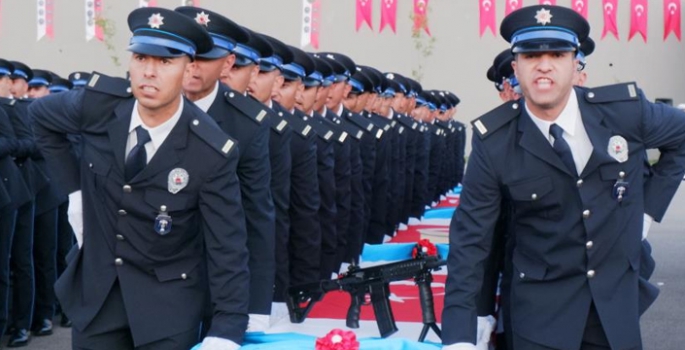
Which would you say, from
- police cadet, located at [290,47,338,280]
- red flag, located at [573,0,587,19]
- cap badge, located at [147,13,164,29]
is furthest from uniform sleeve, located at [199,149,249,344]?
red flag, located at [573,0,587,19]

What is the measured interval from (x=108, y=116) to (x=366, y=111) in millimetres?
6706

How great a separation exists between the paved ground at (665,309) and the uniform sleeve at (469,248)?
3.70 m

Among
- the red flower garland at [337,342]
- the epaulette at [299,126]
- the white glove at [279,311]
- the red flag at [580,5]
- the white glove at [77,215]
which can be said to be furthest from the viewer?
the red flag at [580,5]

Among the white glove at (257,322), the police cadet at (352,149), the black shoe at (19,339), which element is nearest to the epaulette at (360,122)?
the police cadet at (352,149)

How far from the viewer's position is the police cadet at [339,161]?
25.8ft

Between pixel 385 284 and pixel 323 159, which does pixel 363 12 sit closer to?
pixel 323 159

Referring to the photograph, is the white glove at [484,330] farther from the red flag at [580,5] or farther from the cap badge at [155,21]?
the red flag at [580,5]

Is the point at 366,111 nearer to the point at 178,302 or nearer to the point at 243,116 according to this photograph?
the point at 243,116

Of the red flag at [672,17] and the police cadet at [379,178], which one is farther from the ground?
the red flag at [672,17]

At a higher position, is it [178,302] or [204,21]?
[204,21]

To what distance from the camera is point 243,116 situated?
185 inches

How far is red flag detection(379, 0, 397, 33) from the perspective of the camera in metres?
21.6

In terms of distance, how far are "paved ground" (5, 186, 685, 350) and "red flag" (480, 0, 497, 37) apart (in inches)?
347

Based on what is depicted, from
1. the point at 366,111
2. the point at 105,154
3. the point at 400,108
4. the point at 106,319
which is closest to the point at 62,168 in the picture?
the point at 105,154
